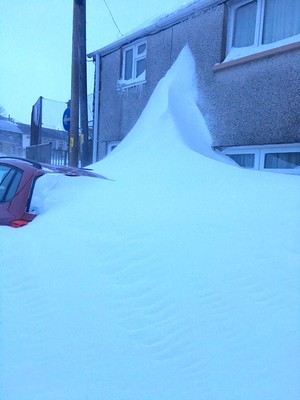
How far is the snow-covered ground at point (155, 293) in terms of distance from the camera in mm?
2129

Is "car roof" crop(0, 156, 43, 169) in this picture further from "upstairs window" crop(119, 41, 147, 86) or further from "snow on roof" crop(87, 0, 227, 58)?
"upstairs window" crop(119, 41, 147, 86)

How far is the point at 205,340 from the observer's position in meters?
2.40

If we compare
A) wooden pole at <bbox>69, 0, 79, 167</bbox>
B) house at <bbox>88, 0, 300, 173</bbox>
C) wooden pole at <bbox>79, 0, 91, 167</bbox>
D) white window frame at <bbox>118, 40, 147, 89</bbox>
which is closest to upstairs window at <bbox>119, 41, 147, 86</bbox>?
white window frame at <bbox>118, 40, 147, 89</bbox>

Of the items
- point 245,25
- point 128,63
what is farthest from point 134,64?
point 245,25

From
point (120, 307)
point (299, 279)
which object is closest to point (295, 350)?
point (299, 279)

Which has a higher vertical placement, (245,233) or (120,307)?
(245,233)

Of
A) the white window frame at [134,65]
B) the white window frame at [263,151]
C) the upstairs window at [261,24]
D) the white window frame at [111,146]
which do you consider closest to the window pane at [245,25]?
the upstairs window at [261,24]

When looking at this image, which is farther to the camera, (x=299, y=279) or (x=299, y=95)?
(x=299, y=95)

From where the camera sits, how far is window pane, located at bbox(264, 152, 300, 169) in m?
6.05

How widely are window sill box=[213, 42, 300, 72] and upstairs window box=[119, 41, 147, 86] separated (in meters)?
2.54

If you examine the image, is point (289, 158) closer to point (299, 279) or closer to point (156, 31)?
point (299, 279)

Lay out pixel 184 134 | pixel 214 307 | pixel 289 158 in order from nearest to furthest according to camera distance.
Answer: pixel 214 307
pixel 289 158
pixel 184 134

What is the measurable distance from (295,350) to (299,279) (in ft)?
2.38

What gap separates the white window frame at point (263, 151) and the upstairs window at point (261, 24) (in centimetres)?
157
